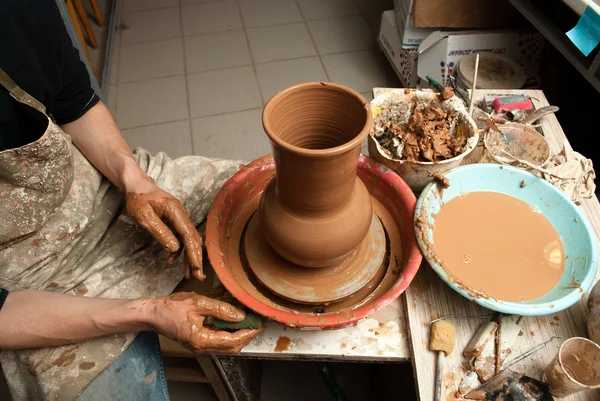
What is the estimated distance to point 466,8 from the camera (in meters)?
2.49

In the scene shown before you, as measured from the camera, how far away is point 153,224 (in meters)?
1.20

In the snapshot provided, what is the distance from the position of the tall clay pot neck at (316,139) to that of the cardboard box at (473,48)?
69.2 inches

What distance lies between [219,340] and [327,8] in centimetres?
370

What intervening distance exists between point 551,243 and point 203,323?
104 centimetres

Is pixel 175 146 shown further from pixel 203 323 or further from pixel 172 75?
pixel 203 323

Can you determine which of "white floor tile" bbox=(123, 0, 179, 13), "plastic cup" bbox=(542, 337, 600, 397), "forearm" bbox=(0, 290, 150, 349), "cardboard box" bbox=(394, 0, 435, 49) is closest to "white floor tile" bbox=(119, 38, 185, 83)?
"white floor tile" bbox=(123, 0, 179, 13)

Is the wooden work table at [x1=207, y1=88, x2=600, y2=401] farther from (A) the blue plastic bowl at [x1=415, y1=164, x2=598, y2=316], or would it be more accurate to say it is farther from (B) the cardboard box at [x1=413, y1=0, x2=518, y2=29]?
(B) the cardboard box at [x1=413, y1=0, x2=518, y2=29]

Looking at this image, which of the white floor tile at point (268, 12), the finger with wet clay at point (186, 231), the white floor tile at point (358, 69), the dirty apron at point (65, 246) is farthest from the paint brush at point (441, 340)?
the white floor tile at point (268, 12)

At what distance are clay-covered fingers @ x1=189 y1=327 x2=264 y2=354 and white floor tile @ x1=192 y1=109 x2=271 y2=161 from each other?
1872 mm

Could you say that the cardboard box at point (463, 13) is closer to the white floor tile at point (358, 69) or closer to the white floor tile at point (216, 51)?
the white floor tile at point (358, 69)

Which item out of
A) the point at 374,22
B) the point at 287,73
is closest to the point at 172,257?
the point at 287,73

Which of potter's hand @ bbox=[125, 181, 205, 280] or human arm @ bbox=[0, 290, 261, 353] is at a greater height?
potter's hand @ bbox=[125, 181, 205, 280]

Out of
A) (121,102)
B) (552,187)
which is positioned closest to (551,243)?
(552,187)

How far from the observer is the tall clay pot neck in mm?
902
